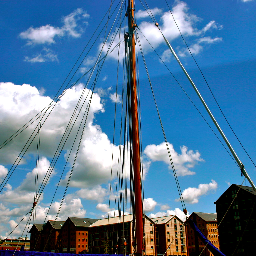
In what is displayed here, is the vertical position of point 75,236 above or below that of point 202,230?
below

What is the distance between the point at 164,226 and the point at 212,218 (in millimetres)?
25839

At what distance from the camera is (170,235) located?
89500mm

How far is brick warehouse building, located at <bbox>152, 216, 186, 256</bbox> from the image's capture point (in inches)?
3438

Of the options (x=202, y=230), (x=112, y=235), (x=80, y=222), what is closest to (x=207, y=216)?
(x=202, y=230)

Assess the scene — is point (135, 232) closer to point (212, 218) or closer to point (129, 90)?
point (129, 90)

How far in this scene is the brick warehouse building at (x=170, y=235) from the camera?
3438 inches

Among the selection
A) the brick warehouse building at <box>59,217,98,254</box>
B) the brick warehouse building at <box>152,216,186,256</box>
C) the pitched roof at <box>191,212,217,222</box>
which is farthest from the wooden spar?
the pitched roof at <box>191,212,217,222</box>

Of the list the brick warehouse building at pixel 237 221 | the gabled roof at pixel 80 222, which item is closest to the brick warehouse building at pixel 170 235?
the brick warehouse building at pixel 237 221

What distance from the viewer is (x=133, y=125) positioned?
17234mm

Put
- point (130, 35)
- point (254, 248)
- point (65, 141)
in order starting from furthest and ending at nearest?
point (254, 248)
point (65, 141)
point (130, 35)

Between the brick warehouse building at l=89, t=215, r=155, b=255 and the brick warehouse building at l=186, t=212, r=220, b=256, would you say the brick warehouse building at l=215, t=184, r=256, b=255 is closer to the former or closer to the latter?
the brick warehouse building at l=89, t=215, r=155, b=255

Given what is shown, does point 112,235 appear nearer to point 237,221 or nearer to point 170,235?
point 170,235

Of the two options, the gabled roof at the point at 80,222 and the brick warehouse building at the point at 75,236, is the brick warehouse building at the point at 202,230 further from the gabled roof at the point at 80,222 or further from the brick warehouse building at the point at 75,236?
the gabled roof at the point at 80,222

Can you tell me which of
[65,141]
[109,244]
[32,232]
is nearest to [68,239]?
[109,244]
